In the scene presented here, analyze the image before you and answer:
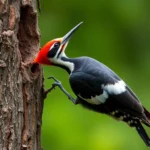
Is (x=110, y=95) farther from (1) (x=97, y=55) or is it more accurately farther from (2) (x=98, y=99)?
(1) (x=97, y=55)

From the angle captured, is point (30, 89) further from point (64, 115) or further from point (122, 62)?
point (122, 62)

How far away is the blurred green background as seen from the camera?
6188 millimetres

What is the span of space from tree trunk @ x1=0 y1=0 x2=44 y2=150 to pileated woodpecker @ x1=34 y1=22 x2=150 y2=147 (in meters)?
0.27

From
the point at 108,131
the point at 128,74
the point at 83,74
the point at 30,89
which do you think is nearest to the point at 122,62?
the point at 128,74

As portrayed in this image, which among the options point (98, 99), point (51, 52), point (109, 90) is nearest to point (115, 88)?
point (109, 90)

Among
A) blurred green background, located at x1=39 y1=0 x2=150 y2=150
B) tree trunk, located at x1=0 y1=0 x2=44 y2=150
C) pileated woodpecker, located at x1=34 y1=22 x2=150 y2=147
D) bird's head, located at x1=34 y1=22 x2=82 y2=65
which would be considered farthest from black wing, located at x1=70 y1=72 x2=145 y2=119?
blurred green background, located at x1=39 y1=0 x2=150 y2=150

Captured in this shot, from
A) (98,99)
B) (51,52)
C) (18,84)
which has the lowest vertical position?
(98,99)

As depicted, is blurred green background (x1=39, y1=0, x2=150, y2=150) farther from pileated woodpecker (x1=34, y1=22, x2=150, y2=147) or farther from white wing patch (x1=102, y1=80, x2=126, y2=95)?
white wing patch (x1=102, y1=80, x2=126, y2=95)

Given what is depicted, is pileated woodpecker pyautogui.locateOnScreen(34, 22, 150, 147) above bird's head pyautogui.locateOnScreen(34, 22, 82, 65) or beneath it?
beneath

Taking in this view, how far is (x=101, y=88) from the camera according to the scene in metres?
5.21

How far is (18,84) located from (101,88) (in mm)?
780

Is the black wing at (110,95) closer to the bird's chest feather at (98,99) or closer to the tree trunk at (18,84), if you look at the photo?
the bird's chest feather at (98,99)

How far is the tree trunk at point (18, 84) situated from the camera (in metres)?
4.54

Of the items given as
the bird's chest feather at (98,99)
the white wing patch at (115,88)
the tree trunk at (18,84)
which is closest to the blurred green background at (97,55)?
the bird's chest feather at (98,99)
